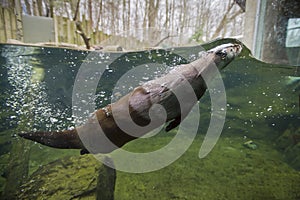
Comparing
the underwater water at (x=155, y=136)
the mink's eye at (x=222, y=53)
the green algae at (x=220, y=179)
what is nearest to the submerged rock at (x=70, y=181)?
the underwater water at (x=155, y=136)

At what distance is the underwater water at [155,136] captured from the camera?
104 inches

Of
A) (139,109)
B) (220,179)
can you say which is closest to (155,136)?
(220,179)

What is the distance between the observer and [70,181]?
7.73 ft

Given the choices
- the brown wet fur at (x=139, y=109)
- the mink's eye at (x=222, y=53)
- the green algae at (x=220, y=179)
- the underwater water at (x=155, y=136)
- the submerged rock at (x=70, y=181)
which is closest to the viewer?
the brown wet fur at (x=139, y=109)

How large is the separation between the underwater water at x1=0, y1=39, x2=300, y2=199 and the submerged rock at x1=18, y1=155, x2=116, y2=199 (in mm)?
12

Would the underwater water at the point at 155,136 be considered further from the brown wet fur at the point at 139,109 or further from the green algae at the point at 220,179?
the brown wet fur at the point at 139,109

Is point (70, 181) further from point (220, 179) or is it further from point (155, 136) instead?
point (220, 179)

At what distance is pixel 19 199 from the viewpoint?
2344 mm

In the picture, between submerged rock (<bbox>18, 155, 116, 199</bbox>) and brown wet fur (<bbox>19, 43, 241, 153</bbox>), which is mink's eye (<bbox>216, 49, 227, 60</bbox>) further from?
submerged rock (<bbox>18, 155, 116, 199</bbox>)

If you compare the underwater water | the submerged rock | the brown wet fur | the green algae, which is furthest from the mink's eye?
the green algae

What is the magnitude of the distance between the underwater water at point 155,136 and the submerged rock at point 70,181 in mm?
12

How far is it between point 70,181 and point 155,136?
2078mm

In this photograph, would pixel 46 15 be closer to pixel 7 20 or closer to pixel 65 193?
pixel 7 20

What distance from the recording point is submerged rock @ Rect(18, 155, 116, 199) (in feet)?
7.43
